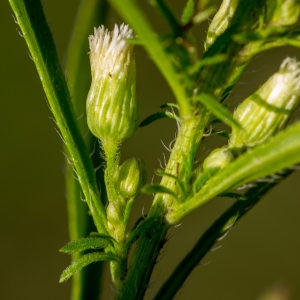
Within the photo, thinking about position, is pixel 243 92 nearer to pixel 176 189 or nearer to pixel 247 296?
pixel 247 296

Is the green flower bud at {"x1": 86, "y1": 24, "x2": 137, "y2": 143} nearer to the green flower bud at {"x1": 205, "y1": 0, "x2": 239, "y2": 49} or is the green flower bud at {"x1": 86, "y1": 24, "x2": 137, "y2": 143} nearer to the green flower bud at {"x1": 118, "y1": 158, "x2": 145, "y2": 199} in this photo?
the green flower bud at {"x1": 118, "y1": 158, "x2": 145, "y2": 199}

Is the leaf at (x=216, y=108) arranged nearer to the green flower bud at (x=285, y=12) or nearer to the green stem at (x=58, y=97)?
the green flower bud at (x=285, y=12)

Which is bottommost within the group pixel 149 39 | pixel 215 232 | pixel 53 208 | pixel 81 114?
pixel 215 232

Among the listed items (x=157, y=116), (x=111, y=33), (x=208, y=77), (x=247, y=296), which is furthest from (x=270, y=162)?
(x=247, y=296)

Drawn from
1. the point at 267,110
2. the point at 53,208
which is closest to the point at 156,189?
the point at 267,110

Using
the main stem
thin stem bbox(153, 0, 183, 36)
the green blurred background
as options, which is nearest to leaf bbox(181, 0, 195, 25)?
thin stem bbox(153, 0, 183, 36)

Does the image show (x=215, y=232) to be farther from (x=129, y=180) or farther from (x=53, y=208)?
(x=53, y=208)
